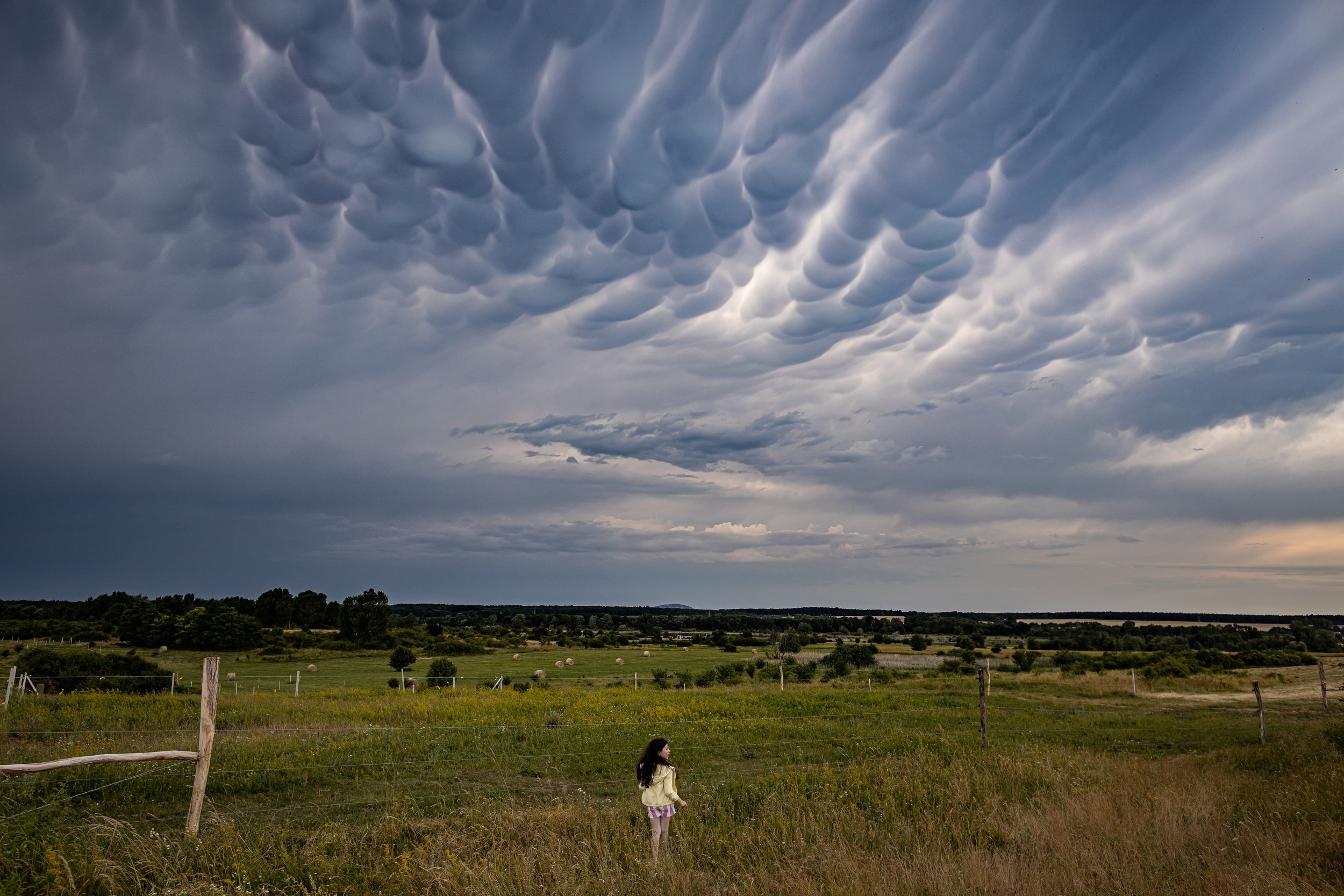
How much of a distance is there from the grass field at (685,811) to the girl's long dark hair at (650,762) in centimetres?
67

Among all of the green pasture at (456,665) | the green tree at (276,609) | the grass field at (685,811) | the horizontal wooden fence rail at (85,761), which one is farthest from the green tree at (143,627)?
the horizontal wooden fence rail at (85,761)

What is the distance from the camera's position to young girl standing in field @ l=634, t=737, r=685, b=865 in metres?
7.61

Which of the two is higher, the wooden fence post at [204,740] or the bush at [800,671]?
the wooden fence post at [204,740]

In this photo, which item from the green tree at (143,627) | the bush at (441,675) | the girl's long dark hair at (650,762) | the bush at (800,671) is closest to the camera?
the girl's long dark hair at (650,762)

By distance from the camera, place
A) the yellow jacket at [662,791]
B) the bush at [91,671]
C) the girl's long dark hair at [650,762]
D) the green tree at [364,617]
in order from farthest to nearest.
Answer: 1. the green tree at [364,617]
2. the bush at [91,671]
3. the girl's long dark hair at [650,762]
4. the yellow jacket at [662,791]

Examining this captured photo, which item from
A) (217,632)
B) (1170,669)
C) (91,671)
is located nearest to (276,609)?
(217,632)

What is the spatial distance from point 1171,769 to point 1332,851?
6.38 metres

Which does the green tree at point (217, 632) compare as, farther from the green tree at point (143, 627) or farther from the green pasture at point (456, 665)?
the green pasture at point (456, 665)

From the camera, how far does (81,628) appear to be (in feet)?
253

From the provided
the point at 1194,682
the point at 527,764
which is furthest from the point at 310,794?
the point at 1194,682

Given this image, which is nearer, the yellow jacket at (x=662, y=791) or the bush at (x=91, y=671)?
the yellow jacket at (x=662, y=791)

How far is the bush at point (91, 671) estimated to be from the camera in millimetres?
31297

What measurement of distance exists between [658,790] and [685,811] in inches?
84.2

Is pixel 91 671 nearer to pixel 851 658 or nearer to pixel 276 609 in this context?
pixel 851 658
